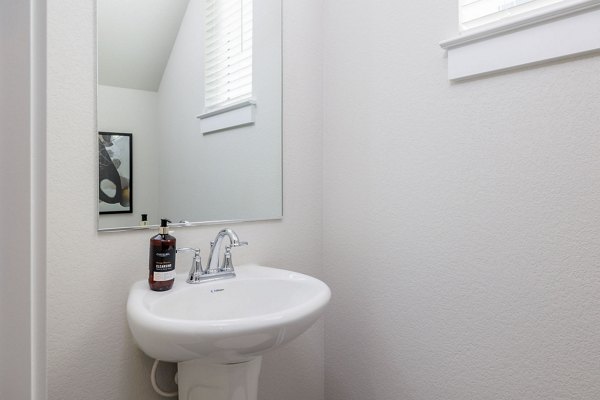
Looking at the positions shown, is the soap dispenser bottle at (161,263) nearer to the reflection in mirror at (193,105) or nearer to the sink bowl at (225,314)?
the sink bowl at (225,314)

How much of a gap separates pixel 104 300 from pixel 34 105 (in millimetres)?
654

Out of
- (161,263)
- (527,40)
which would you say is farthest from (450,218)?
(161,263)

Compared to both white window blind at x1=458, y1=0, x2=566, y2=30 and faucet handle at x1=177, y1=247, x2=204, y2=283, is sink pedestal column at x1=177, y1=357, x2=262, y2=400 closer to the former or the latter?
faucet handle at x1=177, y1=247, x2=204, y2=283

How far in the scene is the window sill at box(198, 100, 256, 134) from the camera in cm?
118

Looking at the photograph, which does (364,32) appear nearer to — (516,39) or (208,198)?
(516,39)

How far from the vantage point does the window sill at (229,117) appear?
1.18 m

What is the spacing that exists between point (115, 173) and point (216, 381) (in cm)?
61

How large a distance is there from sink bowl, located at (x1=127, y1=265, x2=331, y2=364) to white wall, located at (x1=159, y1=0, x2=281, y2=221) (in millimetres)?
225

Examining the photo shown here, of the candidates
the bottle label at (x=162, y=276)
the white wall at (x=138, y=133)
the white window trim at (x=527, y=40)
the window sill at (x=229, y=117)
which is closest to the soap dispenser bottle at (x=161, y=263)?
the bottle label at (x=162, y=276)

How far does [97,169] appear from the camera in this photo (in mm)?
946

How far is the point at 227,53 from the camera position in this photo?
125 centimetres

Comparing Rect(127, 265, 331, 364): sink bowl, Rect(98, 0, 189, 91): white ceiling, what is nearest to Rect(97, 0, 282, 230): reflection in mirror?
Rect(98, 0, 189, 91): white ceiling

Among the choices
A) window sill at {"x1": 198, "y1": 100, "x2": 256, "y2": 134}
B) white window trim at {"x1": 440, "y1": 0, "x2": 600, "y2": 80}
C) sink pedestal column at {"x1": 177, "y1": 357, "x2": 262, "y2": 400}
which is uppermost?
white window trim at {"x1": 440, "y1": 0, "x2": 600, "y2": 80}

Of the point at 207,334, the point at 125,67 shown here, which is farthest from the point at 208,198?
the point at 207,334
